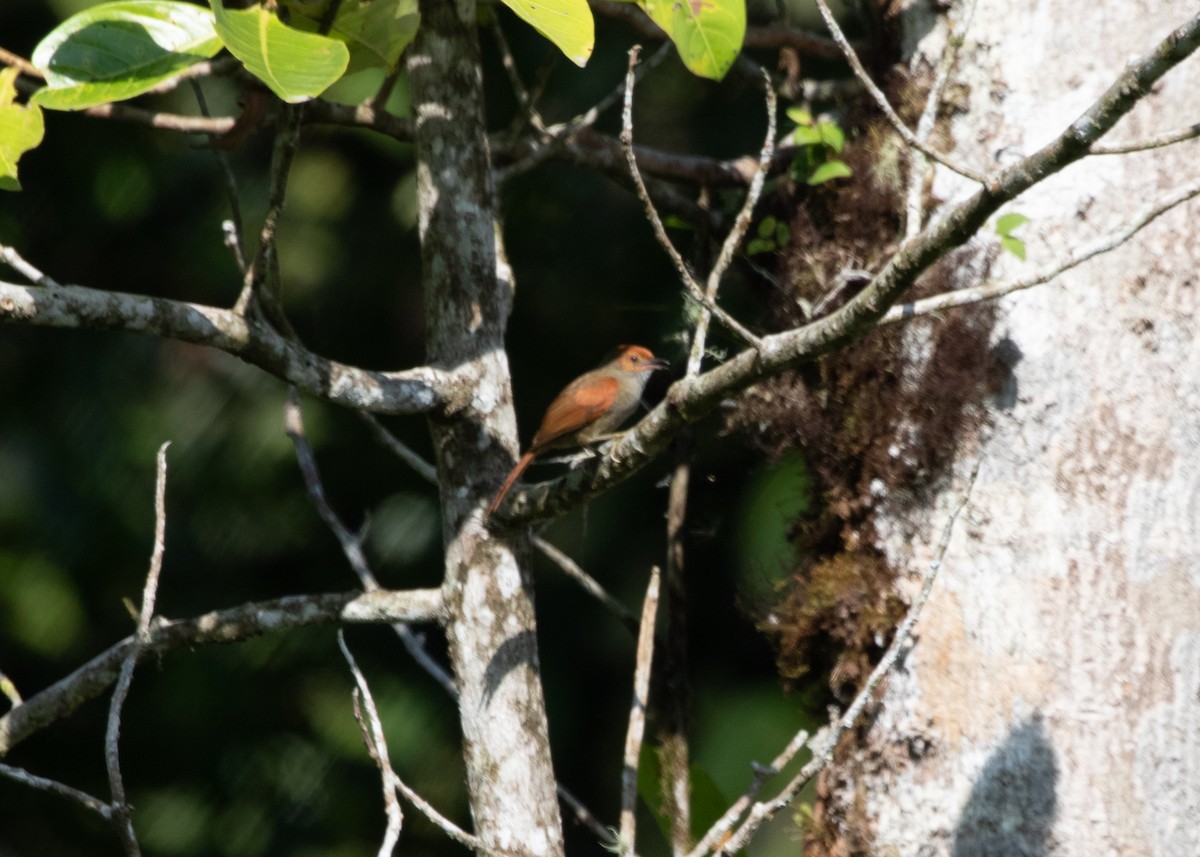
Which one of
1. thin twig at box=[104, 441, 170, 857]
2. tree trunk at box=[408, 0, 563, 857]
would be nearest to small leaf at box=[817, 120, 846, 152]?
tree trunk at box=[408, 0, 563, 857]

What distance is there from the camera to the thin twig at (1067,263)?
1.60 metres

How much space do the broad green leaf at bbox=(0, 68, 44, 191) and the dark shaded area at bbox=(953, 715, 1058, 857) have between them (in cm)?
196

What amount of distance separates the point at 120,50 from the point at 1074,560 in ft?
6.21

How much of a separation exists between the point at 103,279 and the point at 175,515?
0.80 metres

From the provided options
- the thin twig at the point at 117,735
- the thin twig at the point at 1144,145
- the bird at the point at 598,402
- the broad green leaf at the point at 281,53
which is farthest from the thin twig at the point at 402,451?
the thin twig at the point at 1144,145

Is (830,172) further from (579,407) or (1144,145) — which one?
(1144,145)

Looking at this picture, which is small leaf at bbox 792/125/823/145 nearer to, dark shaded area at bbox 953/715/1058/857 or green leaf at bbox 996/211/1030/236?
green leaf at bbox 996/211/1030/236

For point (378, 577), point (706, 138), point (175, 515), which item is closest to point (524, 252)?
point (706, 138)

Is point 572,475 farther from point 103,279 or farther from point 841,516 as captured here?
point 103,279

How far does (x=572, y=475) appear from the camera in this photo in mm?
2303

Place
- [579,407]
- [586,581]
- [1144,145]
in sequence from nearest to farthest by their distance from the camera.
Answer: [1144,145], [586,581], [579,407]

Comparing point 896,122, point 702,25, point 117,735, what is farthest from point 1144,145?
point 117,735

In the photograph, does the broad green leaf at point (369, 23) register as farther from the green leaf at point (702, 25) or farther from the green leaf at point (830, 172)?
the green leaf at point (830, 172)

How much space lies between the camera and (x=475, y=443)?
256cm
